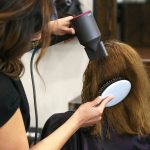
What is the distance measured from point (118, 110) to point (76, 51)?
A: 1.35 m

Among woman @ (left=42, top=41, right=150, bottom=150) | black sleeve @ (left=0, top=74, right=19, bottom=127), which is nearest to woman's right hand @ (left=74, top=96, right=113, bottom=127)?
woman @ (left=42, top=41, right=150, bottom=150)

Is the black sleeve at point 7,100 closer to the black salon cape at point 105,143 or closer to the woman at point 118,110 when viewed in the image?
the woman at point 118,110

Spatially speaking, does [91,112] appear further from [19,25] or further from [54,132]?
[19,25]

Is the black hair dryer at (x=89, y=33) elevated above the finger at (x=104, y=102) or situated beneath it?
elevated above

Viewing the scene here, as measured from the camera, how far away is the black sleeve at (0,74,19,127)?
37.3 inches

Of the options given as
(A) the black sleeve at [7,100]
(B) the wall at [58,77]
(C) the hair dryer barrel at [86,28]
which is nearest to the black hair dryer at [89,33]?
→ (C) the hair dryer barrel at [86,28]

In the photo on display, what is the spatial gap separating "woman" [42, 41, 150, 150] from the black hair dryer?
11 centimetres

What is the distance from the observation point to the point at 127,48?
54.7 inches

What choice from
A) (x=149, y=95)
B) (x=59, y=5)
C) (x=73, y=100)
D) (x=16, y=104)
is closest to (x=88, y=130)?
(x=149, y=95)

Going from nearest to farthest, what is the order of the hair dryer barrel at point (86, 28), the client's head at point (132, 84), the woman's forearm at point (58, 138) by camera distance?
the woman's forearm at point (58, 138) < the hair dryer barrel at point (86, 28) < the client's head at point (132, 84)

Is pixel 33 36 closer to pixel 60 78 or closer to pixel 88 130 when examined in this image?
pixel 88 130

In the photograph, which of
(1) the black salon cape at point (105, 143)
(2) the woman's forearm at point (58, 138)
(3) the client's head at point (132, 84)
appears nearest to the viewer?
(2) the woman's forearm at point (58, 138)

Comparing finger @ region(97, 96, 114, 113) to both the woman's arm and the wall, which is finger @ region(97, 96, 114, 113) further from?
the wall

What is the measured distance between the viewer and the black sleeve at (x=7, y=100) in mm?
947
